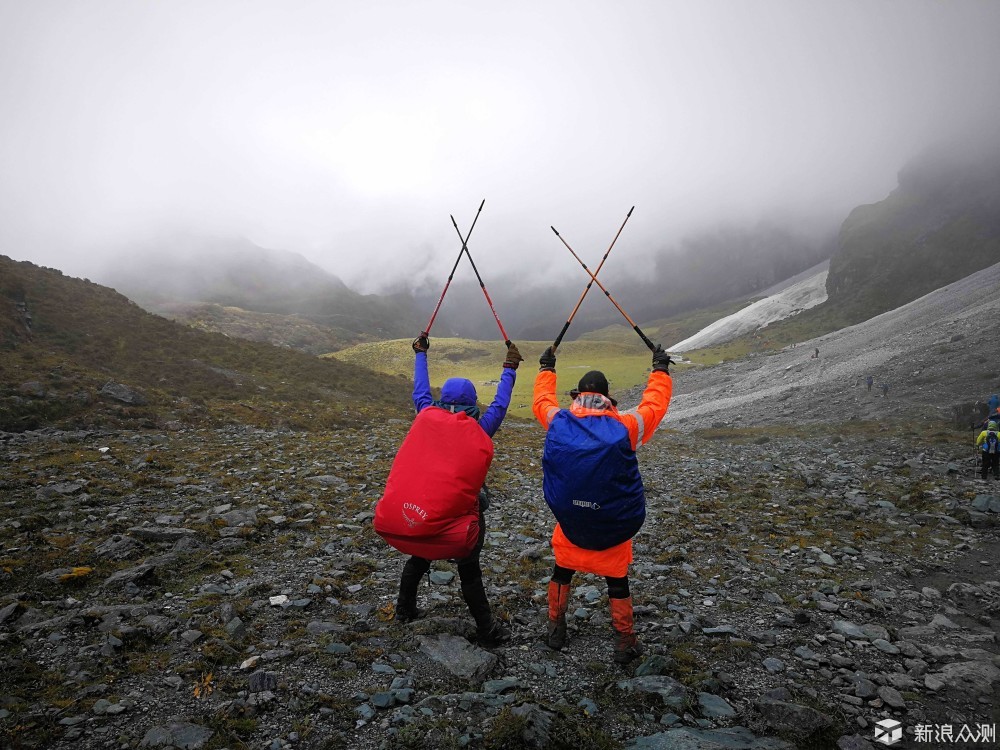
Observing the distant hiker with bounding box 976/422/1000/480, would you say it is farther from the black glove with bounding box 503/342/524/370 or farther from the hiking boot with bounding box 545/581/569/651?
the black glove with bounding box 503/342/524/370

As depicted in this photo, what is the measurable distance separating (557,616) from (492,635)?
2.86ft

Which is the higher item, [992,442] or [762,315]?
[762,315]

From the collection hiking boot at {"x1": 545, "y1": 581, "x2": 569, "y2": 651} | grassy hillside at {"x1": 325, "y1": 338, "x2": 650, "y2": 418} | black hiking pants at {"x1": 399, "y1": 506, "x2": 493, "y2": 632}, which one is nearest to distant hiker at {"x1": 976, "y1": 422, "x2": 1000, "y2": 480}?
hiking boot at {"x1": 545, "y1": 581, "x2": 569, "y2": 651}

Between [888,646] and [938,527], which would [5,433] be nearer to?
[888,646]

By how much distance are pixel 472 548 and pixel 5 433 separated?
17.0m

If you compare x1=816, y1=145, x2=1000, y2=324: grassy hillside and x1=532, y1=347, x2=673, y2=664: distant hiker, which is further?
x1=816, y1=145, x2=1000, y2=324: grassy hillside

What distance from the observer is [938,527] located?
1020 centimetres

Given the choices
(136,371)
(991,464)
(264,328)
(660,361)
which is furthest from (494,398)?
(264,328)

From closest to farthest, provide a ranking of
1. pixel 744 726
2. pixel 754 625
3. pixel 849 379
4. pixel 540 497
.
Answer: pixel 744 726 < pixel 754 625 < pixel 540 497 < pixel 849 379

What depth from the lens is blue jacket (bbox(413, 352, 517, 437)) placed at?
229 inches

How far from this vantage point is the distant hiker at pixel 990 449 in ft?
43.8

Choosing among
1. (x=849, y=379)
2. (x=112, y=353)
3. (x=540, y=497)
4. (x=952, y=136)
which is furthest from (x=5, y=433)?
(x=952, y=136)

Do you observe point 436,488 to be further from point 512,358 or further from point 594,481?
point 512,358

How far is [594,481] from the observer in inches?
202
